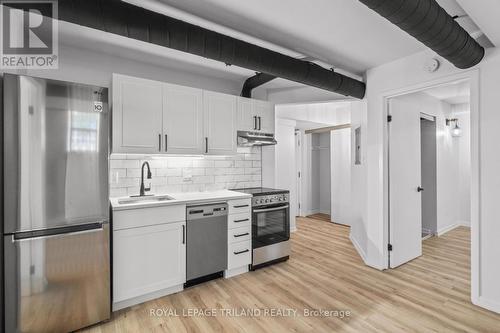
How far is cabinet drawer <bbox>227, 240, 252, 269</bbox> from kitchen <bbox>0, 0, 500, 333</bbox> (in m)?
0.02

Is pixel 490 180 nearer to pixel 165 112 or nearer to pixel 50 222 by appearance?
pixel 165 112

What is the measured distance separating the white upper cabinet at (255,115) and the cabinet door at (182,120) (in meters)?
0.61

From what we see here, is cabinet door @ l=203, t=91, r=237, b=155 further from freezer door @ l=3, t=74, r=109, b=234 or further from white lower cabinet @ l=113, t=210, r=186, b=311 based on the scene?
freezer door @ l=3, t=74, r=109, b=234

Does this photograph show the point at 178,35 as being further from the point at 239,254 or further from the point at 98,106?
the point at 239,254

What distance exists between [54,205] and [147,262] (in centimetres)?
99

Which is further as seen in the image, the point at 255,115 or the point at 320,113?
the point at 320,113

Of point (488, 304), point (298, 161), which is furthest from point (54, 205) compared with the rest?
point (298, 161)

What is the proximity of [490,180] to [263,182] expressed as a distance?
2689mm

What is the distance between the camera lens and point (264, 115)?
366 centimetres

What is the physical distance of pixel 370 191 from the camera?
3369 mm

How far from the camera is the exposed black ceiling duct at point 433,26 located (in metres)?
1.48

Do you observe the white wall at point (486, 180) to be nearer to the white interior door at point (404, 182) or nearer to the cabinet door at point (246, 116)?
the white interior door at point (404, 182)

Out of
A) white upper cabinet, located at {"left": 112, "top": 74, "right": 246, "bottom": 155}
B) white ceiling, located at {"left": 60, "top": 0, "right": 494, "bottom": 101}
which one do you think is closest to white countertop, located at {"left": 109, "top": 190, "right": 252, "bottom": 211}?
white upper cabinet, located at {"left": 112, "top": 74, "right": 246, "bottom": 155}
